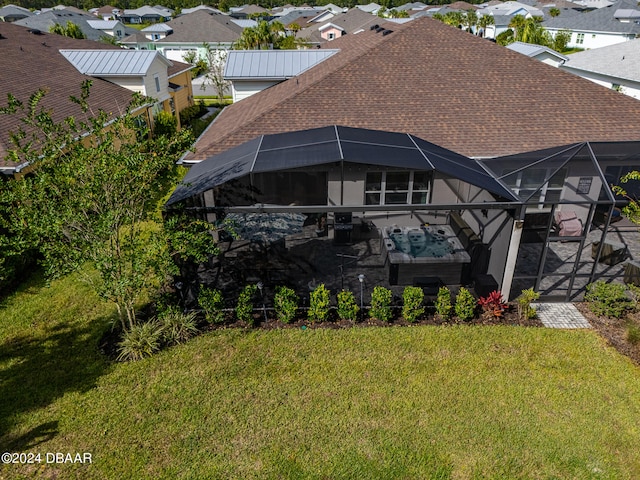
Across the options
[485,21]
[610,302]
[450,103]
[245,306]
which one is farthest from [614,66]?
[485,21]

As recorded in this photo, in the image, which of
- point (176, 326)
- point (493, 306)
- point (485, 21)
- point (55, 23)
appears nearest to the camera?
point (176, 326)

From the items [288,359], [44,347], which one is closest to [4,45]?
[44,347]

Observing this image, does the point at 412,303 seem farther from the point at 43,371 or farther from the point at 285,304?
the point at 43,371

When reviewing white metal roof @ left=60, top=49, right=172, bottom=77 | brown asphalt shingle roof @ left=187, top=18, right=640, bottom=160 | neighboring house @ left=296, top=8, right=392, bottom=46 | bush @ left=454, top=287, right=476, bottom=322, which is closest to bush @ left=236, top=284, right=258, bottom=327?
bush @ left=454, top=287, right=476, bottom=322

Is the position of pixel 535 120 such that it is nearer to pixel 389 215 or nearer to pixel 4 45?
pixel 389 215

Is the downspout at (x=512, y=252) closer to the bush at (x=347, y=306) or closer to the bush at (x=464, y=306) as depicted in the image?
the bush at (x=464, y=306)
